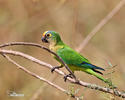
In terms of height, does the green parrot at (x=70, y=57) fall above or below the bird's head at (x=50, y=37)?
below

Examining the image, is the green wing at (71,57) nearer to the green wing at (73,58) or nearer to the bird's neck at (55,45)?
the green wing at (73,58)

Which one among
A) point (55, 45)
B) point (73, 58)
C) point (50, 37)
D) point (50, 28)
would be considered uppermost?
point (50, 28)

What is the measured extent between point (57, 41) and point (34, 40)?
2.91 meters

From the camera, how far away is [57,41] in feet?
16.4

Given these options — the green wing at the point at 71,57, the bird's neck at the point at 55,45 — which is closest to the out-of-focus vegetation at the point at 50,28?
the bird's neck at the point at 55,45

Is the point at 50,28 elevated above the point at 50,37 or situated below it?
above

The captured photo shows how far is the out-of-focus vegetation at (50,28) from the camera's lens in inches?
262

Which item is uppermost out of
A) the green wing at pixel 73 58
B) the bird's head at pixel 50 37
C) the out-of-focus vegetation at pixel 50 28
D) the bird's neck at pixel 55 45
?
the out-of-focus vegetation at pixel 50 28

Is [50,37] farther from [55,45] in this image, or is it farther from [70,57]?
[70,57]

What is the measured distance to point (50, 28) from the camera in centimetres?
821

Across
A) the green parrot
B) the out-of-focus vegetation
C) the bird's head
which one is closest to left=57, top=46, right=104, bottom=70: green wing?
the green parrot

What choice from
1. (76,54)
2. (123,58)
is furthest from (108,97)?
(123,58)

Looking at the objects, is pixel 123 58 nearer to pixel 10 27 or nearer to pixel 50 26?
pixel 50 26

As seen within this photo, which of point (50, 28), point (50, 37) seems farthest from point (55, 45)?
point (50, 28)
